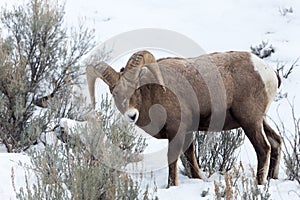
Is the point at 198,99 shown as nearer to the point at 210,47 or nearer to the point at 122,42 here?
the point at 122,42

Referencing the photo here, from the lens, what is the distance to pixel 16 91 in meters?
8.37

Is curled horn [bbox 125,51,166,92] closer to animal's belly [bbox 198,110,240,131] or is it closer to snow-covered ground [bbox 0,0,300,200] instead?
animal's belly [bbox 198,110,240,131]

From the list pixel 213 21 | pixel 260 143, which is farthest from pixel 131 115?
pixel 213 21

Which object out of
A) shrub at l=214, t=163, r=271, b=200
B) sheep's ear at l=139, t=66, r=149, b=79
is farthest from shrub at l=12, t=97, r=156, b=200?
shrub at l=214, t=163, r=271, b=200

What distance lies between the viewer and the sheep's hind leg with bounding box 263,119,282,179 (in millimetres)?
6535

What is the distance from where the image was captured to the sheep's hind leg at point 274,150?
654 centimetres

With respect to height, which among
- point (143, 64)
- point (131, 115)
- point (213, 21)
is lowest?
point (131, 115)

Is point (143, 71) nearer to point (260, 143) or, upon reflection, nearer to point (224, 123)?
point (224, 123)

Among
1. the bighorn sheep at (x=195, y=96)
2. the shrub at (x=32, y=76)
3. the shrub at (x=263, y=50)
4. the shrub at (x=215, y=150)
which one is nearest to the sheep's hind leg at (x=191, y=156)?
the bighorn sheep at (x=195, y=96)

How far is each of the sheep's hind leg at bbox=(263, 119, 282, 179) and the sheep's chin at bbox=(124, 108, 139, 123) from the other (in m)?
1.72

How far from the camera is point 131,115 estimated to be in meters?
5.89

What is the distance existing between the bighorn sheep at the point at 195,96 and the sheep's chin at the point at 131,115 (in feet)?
0.07

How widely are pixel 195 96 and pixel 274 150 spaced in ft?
3.77

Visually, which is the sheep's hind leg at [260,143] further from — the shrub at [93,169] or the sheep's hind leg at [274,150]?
the shrub at [93,169]
